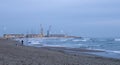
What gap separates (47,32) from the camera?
199500 mm

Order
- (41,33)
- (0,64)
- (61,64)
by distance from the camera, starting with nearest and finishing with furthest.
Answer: (0,64)
(61,64)
(41,33)

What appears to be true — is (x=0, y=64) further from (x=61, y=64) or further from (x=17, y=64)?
(x=61, y=64)

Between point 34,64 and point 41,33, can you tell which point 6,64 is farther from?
point 41,33

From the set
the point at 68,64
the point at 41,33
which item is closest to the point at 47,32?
the point at 41,33

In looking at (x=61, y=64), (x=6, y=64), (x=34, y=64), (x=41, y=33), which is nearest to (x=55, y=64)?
(x=61, y=64)

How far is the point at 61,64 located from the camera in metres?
15.5

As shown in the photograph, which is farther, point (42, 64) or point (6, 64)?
point (42, 64)

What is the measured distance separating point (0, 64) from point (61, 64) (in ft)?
11.4

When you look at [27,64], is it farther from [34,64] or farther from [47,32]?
[47,32]

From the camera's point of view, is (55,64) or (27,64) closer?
(27,64)

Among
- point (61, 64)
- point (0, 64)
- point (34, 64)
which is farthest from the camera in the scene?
point (61, 64)

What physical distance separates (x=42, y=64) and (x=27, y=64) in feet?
2.92

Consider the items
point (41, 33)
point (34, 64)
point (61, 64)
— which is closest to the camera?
point (34, 64)

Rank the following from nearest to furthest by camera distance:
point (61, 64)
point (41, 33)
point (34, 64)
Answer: point (34, 64) < point (61, 64) < point (41, 33)
